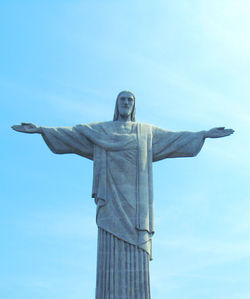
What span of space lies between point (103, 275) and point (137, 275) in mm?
905

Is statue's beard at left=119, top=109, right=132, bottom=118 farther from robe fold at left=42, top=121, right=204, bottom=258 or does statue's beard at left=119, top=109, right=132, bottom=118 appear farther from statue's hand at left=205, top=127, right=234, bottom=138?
statue's hand at left=205, top=127, right=234, bottom=138

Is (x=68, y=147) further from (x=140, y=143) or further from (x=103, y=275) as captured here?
(x=103, y=275)

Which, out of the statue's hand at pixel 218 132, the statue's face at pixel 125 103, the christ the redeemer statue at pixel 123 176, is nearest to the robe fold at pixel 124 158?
the christ the redeemer statue at pixel 123 176

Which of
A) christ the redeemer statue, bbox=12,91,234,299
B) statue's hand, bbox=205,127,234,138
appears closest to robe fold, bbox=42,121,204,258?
christ the redeemer statue, bbox=12,91,234,299

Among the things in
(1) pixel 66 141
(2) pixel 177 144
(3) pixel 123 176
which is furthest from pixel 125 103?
(3) pixel 123 176

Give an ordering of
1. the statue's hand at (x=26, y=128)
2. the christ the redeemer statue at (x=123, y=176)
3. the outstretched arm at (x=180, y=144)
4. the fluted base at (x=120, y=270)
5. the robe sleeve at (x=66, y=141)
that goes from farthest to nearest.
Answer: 1. the outstretched arm at (x=180, y=144)
2. the robe sleeve at (x=66, y=141)
3. the statue's hand at (x=26, y=128)
4. the christ the redeemer statue at (x=123, y=176)
5. the fluted base at (x=120, y=270)

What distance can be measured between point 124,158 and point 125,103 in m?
1.85

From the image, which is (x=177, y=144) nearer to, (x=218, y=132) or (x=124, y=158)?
(x=218, y=132)

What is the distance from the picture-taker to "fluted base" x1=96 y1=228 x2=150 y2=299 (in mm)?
14125

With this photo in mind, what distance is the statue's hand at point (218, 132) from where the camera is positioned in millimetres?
16047

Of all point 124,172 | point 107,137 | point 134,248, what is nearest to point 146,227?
point 134,248

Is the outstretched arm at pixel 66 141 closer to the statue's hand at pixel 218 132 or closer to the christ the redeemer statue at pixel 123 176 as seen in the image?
the christ the redeemer statue at pixel 123 176

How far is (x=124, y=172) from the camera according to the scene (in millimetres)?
15516

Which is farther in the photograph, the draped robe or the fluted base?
the draped robe
